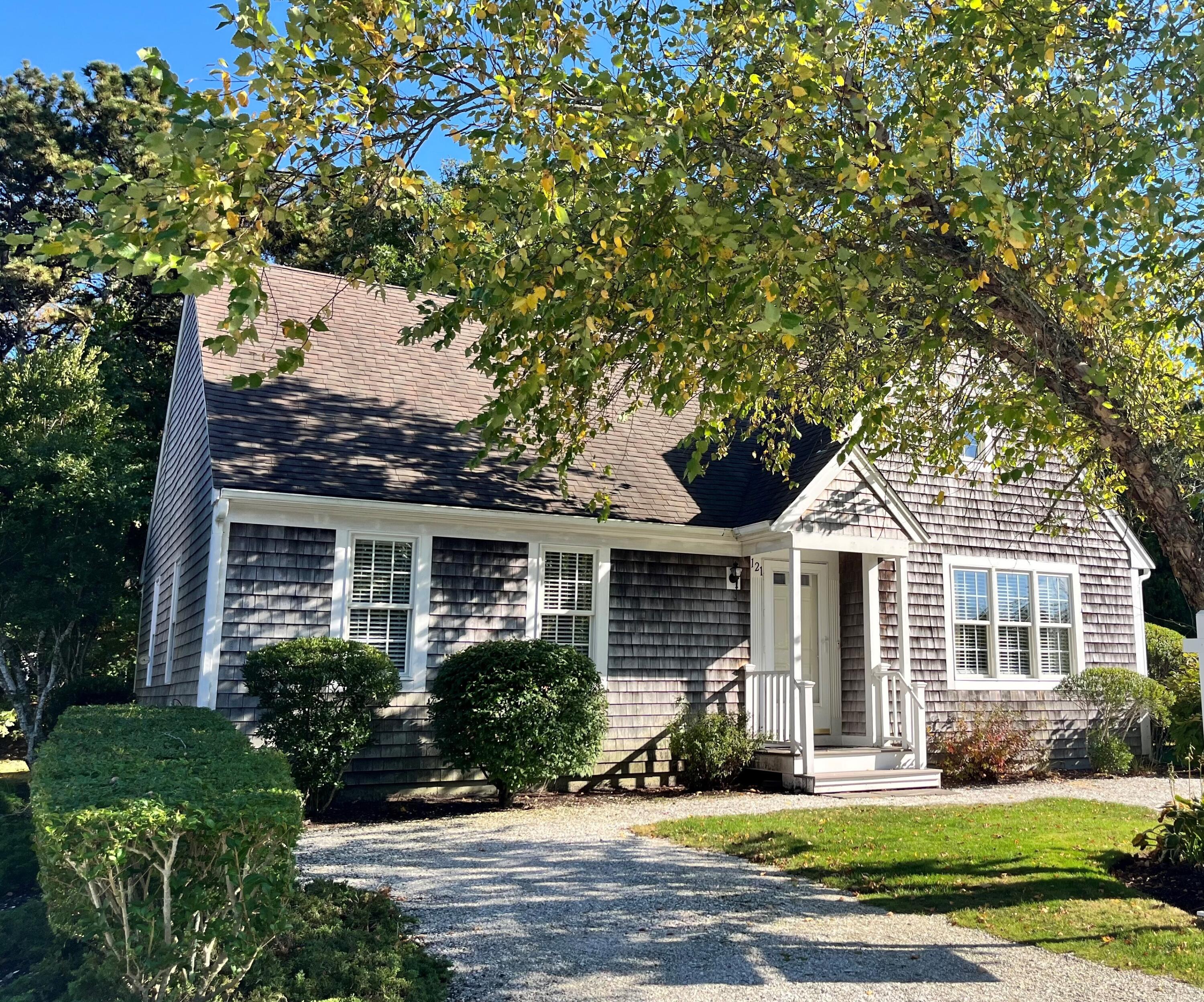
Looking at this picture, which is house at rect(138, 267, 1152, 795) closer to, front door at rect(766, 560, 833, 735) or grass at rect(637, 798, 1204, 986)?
front door at rect(766, 560, 833, 735)

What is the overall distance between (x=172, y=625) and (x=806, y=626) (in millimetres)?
8943

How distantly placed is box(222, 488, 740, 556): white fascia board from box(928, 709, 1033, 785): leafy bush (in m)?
4.12

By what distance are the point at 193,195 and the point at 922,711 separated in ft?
37.0

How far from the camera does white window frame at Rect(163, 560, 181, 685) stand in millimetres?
13500

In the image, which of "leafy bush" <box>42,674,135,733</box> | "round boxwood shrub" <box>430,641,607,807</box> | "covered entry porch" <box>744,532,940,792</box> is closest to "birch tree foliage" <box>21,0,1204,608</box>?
"round boxwood shrub" <box>430,641,607,807</box>

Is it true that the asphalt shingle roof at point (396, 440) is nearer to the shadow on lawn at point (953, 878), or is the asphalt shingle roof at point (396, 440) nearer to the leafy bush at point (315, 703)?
the leafy bush at point (315, 703)

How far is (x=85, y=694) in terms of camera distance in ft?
61.5

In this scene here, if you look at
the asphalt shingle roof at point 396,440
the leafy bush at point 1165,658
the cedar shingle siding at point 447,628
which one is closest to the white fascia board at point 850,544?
the asphalt shingle roof at point 396,440

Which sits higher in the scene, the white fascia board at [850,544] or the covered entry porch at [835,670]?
the white fascia board at [850,544]

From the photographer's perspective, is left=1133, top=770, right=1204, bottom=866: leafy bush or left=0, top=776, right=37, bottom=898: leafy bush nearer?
left=0, top=776, right=37, bottom=898: leafy bush

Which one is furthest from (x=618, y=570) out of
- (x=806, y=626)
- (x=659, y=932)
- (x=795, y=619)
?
(x=659, y=932)

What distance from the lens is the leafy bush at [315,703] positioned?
9.84 metres

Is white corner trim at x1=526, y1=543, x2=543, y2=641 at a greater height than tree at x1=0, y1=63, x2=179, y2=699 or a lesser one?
lesser

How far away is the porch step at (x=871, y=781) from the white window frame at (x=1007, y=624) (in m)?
2.14
